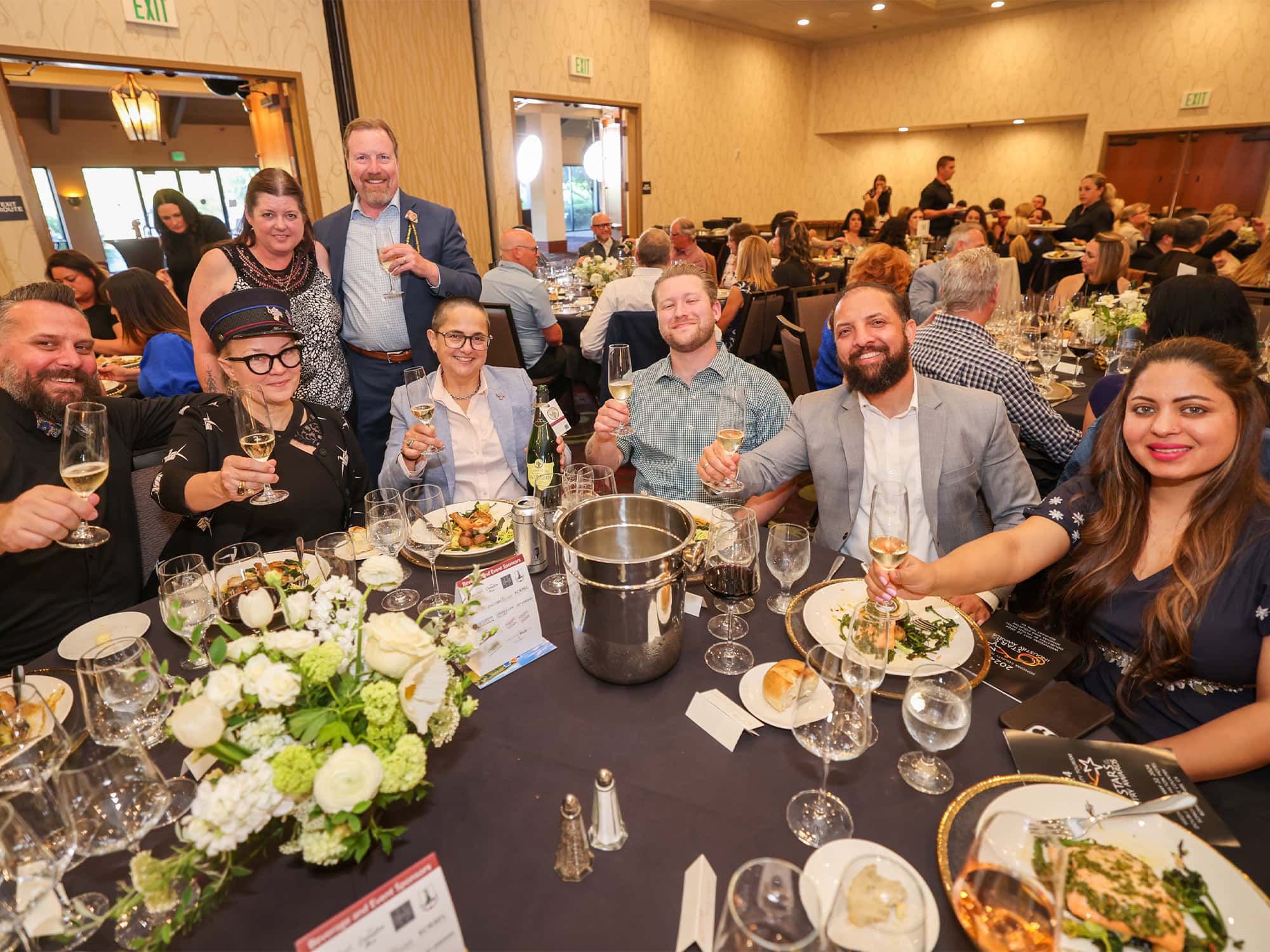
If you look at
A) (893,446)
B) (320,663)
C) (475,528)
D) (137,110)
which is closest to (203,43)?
(137,110)

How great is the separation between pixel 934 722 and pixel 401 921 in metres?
0.84

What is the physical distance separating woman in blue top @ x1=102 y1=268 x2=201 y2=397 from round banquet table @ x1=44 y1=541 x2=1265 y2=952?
2.45m

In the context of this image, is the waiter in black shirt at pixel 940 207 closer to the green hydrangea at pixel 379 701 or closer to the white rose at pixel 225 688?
the green hydrangea at pixel 379 701

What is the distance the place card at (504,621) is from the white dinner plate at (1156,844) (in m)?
0.88

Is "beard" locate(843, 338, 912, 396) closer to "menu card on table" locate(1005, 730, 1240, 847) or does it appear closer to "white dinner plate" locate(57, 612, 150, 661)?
"menu card on table" locate(1005, 730, 1240, 847)

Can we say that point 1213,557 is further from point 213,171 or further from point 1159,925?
point 213,171

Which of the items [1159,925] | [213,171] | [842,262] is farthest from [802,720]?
[213,171]

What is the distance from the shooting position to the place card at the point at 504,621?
4.44 feet

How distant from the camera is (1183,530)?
63.4 inches

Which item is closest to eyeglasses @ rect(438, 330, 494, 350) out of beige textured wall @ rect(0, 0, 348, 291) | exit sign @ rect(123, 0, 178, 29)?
beige textured wall @ rect(0, 0, 348, 291)

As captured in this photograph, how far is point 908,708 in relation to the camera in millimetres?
1134

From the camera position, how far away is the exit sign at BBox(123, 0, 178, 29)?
16.7 feet

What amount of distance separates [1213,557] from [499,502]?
1.83 meters

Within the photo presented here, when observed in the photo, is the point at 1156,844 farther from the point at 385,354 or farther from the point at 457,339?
the point at 385,354
